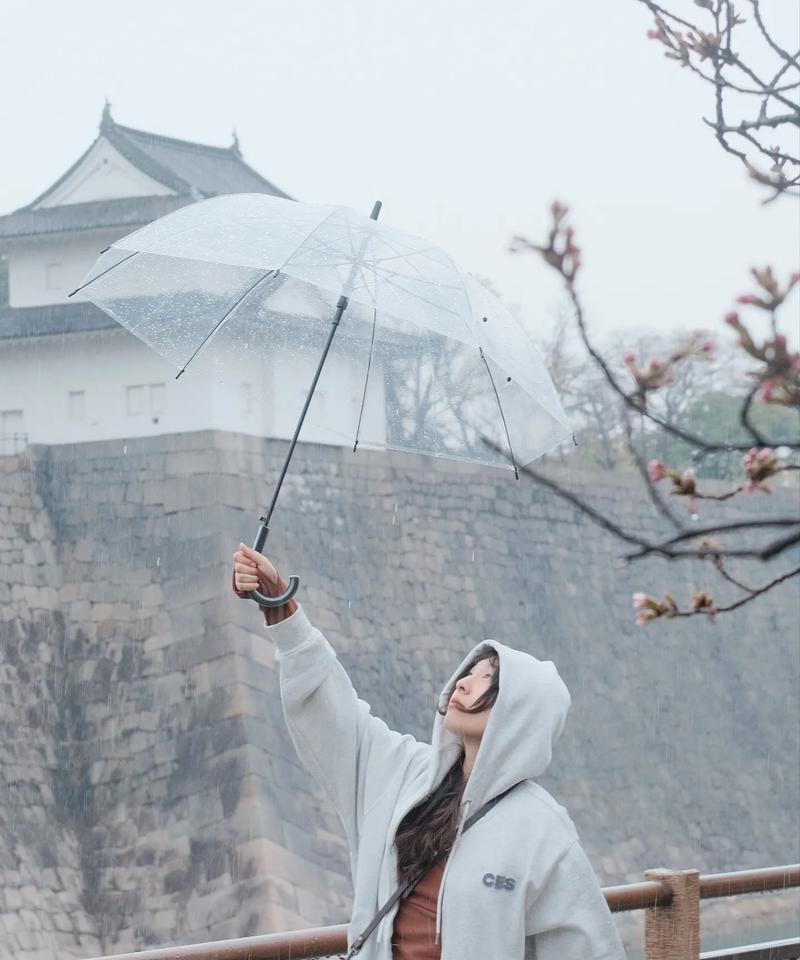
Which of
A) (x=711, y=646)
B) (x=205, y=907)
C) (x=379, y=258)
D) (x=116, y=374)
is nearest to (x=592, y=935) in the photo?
(x=379, y=258)

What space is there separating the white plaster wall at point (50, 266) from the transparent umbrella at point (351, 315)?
1192cm

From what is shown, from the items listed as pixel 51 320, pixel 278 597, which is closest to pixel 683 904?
pixel 278 597

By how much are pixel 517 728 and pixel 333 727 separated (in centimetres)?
25

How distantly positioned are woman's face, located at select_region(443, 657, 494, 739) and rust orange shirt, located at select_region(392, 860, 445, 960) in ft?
0.53

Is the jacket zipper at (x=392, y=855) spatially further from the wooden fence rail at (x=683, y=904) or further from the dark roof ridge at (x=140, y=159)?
the dark roof ridge at (x=140, y=159)

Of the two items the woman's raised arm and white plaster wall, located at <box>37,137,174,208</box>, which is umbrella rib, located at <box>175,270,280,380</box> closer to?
the woman's raised arm

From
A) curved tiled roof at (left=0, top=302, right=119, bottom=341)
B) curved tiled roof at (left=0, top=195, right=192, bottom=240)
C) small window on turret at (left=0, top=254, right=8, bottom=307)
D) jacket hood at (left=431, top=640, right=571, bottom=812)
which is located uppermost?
small window on turret at (left=0, top=254, right=8, bottom=307)

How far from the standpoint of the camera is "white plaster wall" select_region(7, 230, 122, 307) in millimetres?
14422

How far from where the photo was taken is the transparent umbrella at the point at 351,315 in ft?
7.83

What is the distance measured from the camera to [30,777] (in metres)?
9.84

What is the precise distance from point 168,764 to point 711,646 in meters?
6.84

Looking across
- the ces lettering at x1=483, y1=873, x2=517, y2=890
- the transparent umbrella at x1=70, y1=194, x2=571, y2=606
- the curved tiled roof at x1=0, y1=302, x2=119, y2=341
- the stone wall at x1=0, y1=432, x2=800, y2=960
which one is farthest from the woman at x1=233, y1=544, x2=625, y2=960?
the curved tiled roof at x1=0, y1=302, x2=119, y2=341

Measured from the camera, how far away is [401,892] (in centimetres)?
179

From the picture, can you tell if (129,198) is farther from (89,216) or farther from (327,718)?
(327,718)
